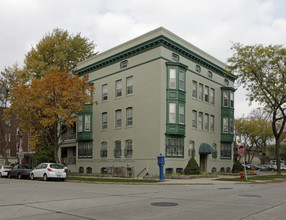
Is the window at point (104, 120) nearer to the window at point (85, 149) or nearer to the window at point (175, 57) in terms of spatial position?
the window at point (85, 149)

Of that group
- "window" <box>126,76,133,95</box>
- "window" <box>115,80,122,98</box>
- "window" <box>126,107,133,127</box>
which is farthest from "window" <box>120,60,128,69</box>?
"window" <box>126,107,133,127</box>

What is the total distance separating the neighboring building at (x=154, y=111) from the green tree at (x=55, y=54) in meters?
2.62

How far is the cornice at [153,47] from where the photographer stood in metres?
30.4

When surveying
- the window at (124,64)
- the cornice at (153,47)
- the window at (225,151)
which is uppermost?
the cornice at (153,47)

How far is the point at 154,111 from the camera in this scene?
3009cm

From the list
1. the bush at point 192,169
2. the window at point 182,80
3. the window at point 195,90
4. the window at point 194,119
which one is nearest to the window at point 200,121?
the window at point 194,119

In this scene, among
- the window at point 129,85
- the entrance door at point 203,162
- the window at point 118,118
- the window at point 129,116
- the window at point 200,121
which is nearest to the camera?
A: the window at point 129,116

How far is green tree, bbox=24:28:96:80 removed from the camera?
3922 centimetres

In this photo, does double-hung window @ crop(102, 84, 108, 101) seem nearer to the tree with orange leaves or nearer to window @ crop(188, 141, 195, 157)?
the tree with orange leaves

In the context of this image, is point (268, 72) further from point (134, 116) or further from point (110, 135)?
point (110, 135)

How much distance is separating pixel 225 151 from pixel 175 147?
10.1 m

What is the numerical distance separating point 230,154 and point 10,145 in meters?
44.4

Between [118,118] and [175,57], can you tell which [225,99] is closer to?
[175,57]

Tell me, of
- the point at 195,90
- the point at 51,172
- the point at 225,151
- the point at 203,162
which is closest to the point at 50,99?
the point at 51,172
